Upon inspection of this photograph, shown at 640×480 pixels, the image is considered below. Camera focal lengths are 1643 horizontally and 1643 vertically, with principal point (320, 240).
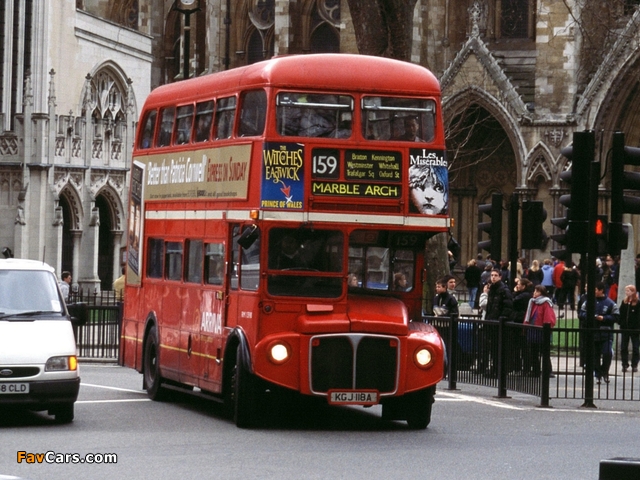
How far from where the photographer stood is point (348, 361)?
1555 cm

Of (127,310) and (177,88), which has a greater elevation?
(177,88)

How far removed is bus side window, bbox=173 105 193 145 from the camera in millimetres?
18234

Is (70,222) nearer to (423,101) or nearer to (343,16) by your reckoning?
(343,16)

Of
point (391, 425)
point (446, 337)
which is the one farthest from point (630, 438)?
point (446, 337)

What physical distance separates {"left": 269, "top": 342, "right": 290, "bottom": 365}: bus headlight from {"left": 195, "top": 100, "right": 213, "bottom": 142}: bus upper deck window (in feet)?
10.0

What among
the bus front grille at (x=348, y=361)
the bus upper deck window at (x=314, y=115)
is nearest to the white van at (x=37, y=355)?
the bus front grille at (x=348, y=361)

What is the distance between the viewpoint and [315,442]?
14641 mm

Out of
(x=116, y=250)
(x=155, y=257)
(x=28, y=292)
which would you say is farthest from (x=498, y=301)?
(x=116, y=250)

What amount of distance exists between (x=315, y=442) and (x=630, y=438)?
3129 mm

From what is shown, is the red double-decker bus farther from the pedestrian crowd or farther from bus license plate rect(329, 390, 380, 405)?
the pedestrian crowd

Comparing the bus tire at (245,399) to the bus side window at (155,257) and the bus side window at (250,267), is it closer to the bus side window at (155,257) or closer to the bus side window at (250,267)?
the bus side window at (250,267)

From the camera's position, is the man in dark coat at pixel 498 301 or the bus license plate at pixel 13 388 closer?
the bus license plate at pixel 13 388

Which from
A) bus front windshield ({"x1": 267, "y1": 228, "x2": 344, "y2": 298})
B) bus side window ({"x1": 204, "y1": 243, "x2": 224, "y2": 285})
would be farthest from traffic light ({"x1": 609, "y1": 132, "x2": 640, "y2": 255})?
bus side window ({"x1": 204, "y1": 243, "x2": 224, "y2": 285})

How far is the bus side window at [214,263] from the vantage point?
1695 cm
